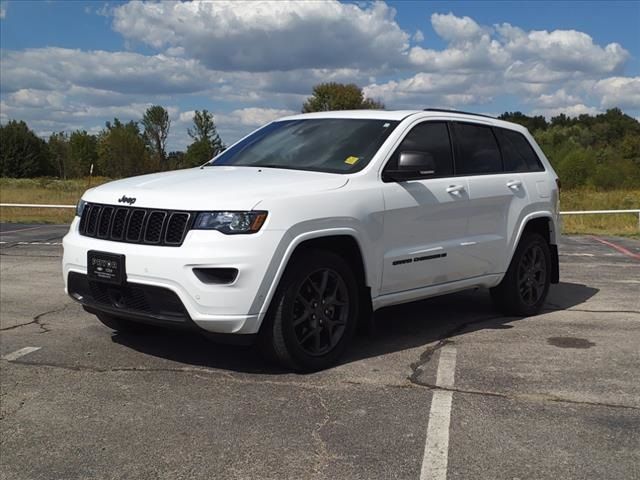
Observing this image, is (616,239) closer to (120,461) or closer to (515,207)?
(515,207)

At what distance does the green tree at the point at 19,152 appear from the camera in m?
83.9

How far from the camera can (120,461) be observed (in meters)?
3.44

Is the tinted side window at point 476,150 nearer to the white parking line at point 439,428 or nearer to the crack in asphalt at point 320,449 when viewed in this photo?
the white parking line at point 439,428

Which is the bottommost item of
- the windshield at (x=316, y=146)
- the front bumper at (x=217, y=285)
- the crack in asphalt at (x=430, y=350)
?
the crack in asphalt at (x=430, y=350)

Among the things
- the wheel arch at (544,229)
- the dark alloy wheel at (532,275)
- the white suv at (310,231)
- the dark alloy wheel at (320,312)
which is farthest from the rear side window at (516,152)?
the dark alloy wheel at (320,312)

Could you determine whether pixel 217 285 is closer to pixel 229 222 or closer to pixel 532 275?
pixel 229 222

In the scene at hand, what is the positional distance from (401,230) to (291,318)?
120 cm

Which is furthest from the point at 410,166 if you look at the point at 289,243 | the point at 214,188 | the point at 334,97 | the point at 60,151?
the point at 60,151

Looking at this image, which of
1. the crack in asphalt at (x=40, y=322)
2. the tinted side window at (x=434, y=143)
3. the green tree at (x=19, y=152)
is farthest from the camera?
the green tree at (x=19, y=152)

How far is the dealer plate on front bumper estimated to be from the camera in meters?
4.62

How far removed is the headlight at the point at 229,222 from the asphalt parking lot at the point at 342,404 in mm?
1015

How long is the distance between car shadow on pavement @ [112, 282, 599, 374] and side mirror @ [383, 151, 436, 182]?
1.13 metres

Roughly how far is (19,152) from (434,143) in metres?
87.9

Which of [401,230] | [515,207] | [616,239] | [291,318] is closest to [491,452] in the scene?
[291,318]
